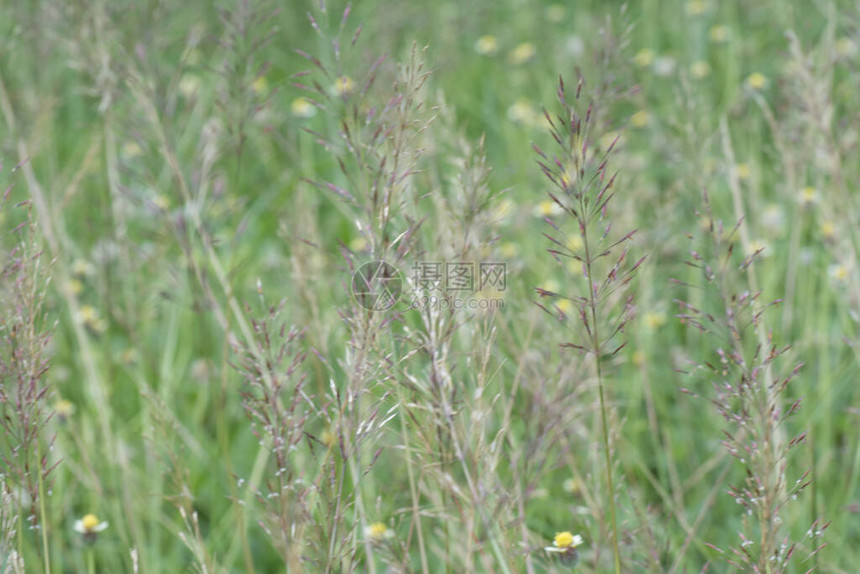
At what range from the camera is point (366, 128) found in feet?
3.63

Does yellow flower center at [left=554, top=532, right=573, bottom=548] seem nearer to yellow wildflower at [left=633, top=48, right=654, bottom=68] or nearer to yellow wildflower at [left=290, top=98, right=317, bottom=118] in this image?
yellow wildflower at [left=290, top=98, right=317, bottom=118]

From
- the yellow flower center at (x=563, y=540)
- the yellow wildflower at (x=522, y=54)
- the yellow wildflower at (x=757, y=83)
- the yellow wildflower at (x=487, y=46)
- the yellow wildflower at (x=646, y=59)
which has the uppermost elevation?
the yellow wildflower at (x=487, y=46)

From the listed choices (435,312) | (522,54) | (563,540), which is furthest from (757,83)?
(435,312)

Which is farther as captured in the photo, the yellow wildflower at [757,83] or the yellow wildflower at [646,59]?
the yellow wildflower at [646,59]

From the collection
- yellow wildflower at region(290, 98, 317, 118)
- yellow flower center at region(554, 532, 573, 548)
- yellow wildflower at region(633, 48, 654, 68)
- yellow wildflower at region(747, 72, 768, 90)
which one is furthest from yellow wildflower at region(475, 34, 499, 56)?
yellow flower center at region(554, 532, 573, 548)

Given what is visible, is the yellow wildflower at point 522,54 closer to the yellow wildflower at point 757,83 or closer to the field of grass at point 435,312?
the field of grass at point 435,312

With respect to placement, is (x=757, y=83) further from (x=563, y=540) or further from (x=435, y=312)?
(x=435, y=312)

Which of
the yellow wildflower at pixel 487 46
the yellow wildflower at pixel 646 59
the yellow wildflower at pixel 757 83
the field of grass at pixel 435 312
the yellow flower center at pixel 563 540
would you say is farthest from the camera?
the yellow wildflower at pixel 487 46

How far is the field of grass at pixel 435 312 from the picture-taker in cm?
104

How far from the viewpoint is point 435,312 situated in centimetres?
99

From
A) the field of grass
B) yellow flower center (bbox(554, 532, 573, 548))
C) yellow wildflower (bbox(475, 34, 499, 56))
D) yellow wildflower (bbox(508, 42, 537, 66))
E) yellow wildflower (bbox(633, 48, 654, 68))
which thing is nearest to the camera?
A: the field of grass

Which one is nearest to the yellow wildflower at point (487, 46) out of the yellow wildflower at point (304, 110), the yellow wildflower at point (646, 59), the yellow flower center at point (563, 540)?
the yellow wildflower at point (646, 59)

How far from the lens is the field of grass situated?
1.04 metres

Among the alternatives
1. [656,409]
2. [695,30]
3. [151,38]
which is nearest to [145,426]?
[151,38]
